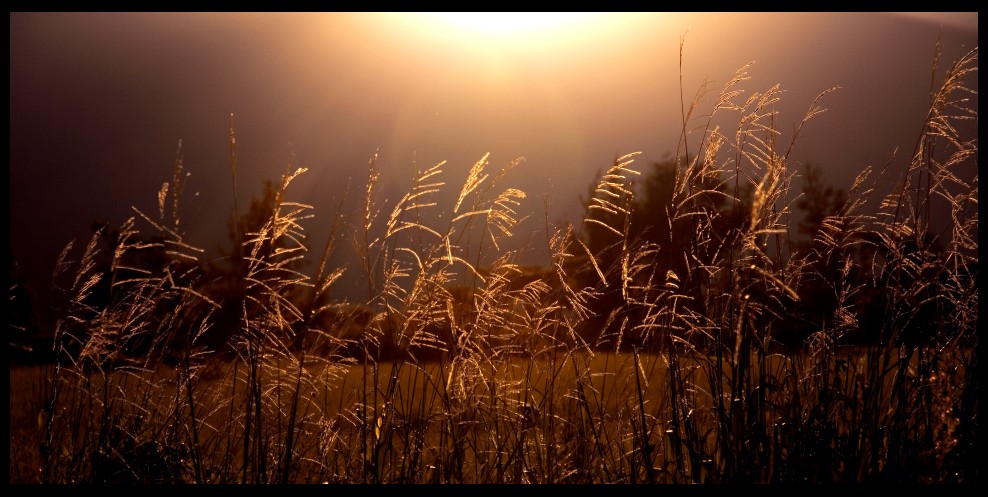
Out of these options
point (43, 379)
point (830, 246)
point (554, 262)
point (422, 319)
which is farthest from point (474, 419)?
point (43, 379)

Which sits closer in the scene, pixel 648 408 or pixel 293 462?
pixel 293 462

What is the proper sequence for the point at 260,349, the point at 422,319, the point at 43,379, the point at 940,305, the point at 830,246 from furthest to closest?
the point at 43,379, the point at 830,246, the point at 940,305, the point at 422,319, the point at 260,349

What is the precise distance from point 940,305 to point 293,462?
2.49 meters

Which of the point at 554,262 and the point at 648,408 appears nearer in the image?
the point at 554,262

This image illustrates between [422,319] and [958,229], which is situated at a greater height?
[958,229]

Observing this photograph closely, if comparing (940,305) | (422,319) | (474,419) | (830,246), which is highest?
(830,246)

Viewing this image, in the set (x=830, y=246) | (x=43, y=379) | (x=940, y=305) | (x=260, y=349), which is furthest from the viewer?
(x=43, y=379)

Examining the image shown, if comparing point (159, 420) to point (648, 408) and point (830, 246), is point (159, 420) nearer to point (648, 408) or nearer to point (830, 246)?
point (648, 408)

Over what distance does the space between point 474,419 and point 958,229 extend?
6.37 feet

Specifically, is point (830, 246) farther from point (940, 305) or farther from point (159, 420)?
point (159, 420)

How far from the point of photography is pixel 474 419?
2.47m

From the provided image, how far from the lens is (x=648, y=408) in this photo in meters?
2.80

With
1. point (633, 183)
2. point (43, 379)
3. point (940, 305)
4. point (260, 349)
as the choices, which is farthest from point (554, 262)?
point (43, 379)

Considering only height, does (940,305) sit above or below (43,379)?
above
